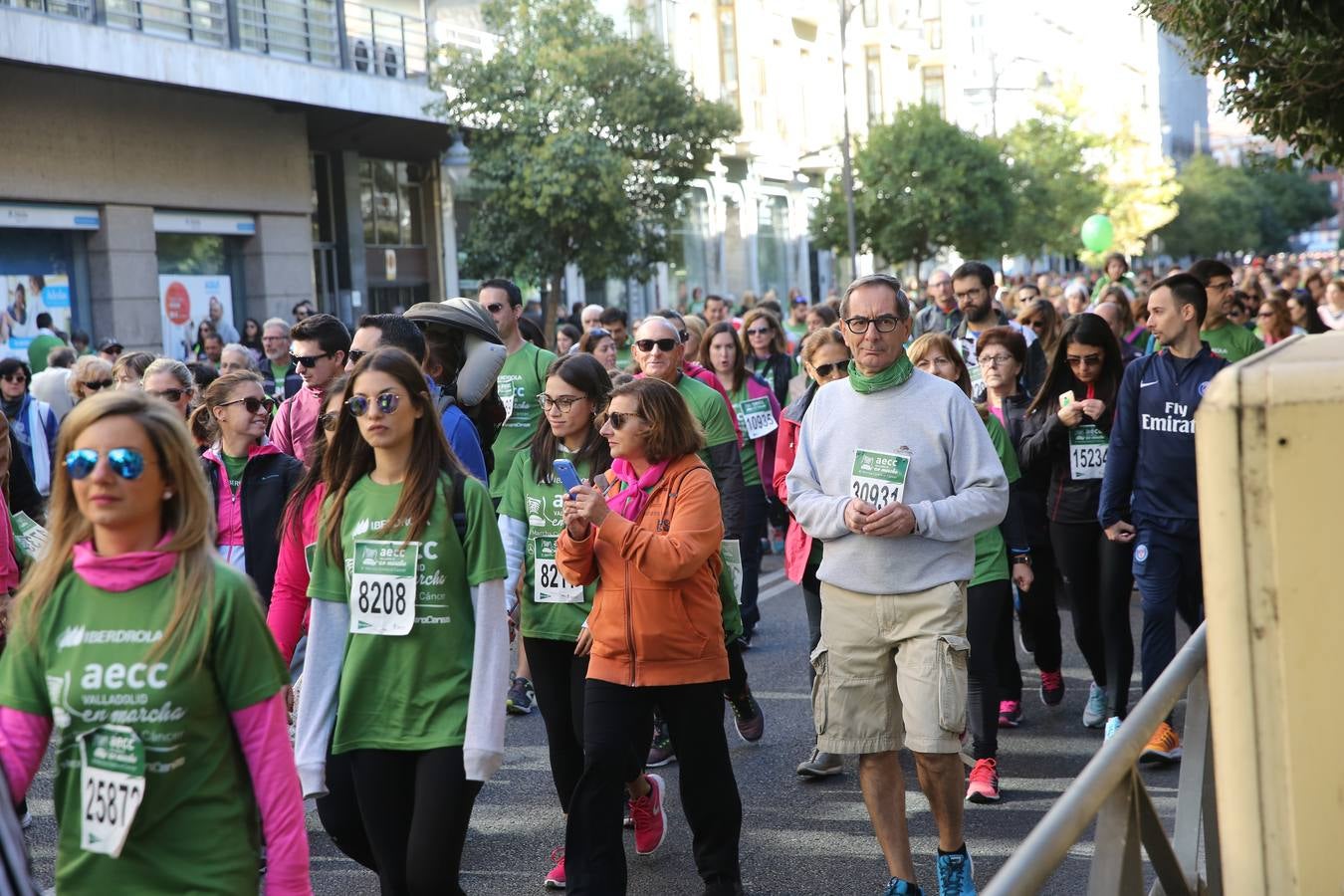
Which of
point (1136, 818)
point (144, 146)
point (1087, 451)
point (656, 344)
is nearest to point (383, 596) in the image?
point (1136, 818)

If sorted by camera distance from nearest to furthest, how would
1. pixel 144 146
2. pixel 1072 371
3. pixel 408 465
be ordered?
pixel 408 465 < pixel 1072 371 < pixel 144 146

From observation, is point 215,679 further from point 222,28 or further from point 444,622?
point 222,28

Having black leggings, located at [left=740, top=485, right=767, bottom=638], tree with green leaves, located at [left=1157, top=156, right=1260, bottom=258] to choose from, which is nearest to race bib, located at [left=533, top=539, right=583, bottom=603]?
black leggings, located at [left=740, top=485, right=767, bottom=638]

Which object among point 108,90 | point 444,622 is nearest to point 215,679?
point 444,622

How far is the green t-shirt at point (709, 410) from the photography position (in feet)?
25.3

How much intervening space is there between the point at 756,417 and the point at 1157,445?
11.5 feet

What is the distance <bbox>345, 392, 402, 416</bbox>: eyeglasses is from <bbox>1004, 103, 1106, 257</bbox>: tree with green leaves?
42.0m

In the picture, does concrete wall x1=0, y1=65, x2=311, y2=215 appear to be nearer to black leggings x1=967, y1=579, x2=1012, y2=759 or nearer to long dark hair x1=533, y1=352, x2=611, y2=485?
long dark hair x1=533, y1=352, x2=611, y2=485

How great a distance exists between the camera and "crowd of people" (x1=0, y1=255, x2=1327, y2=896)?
307cm

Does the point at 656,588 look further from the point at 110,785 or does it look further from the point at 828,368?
the point at 828,368

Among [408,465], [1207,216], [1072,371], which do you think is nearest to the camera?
[408,465]

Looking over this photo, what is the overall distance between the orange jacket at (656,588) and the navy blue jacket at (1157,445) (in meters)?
2.40

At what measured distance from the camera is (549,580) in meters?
5.62

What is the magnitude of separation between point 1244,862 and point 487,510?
235 cm
